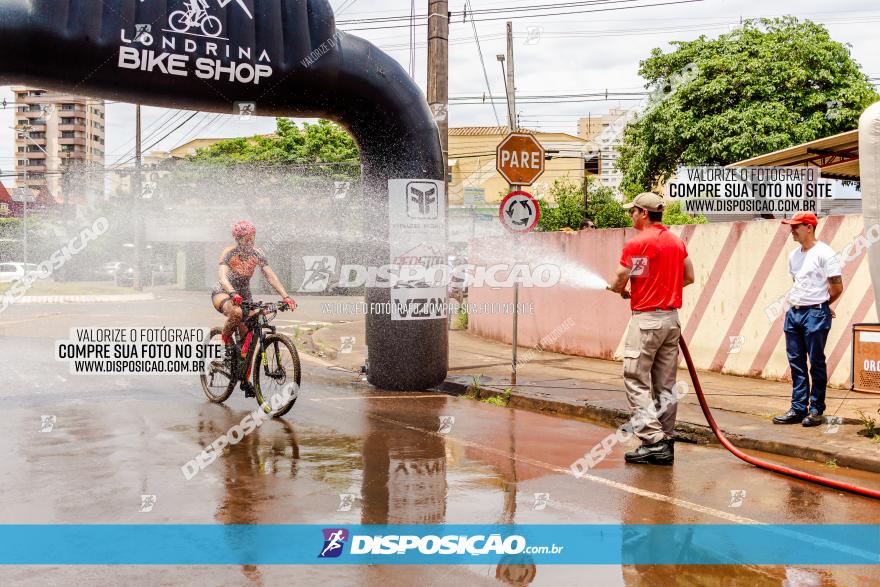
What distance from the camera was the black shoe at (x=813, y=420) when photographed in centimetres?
830

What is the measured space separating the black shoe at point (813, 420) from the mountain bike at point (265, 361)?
16.4 feet

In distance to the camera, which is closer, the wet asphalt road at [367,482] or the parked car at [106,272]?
the wet asphalt road at [367,482]

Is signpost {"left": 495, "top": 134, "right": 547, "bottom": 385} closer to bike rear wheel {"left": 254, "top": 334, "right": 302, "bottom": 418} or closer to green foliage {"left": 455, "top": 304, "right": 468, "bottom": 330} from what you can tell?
bike rear wheel {"left": 254, "top": 334, "right": 302, "bottom": 418}

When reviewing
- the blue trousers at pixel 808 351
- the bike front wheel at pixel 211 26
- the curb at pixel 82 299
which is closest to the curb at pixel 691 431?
the blue trousers at pixel 808 351

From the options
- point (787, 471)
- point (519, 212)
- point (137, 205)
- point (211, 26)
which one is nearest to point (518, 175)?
point (519, 212)

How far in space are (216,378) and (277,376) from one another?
117 centimetres

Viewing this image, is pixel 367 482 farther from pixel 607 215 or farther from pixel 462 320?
pixel 607 215

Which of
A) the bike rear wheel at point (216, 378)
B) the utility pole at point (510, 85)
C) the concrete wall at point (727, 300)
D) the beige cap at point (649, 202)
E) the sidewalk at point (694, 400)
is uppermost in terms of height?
the utility pole at point (510, 85)

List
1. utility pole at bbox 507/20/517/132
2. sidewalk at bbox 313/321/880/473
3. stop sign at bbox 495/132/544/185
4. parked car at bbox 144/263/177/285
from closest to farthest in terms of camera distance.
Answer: sidewalk at bbox 313/321/880/473
stop sign at bbox 495/132/544/185
utility pole at bbox 507/20/517/132
parked car at bbox 144/263/177/285

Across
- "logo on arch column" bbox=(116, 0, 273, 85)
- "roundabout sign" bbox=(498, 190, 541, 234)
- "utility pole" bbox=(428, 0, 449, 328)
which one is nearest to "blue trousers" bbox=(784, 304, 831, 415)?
"roundabout sign" bbox=(498, 190, 541, 234)

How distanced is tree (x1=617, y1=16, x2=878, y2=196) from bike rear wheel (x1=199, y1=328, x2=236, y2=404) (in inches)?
992

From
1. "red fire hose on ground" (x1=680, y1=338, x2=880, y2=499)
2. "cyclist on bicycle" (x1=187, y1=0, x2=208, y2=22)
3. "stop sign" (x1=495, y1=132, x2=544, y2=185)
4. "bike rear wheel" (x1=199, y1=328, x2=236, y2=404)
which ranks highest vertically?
"cyclist on bicycle" (x1=187, y1=0, x2=208, y2=22)

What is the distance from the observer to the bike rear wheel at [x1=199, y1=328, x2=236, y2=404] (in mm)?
9828

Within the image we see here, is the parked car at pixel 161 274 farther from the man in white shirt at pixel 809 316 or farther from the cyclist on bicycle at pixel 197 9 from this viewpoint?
the man in white shirt at pixel 809 316
